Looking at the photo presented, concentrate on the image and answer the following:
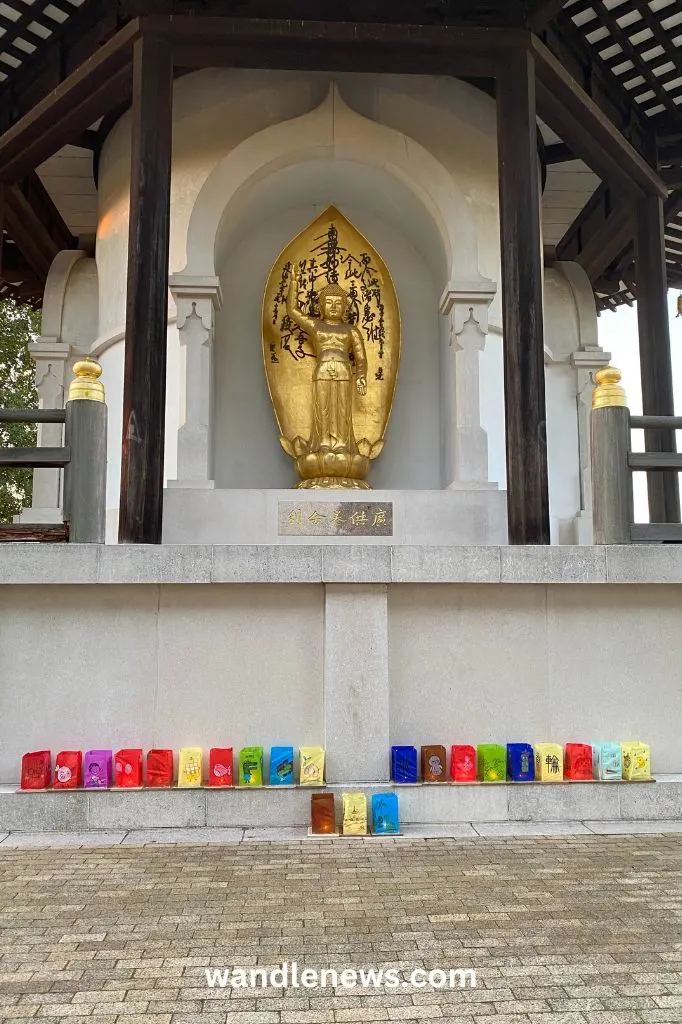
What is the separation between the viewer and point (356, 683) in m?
5.22

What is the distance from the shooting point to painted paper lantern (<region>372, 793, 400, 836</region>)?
4.85m

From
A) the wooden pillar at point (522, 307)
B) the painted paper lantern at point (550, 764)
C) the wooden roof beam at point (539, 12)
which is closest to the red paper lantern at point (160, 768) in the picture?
the painted paper lantern at point (550, 764)

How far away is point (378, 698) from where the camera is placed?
205 inches

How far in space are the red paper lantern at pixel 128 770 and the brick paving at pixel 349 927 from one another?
489mm

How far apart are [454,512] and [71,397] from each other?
3821mm

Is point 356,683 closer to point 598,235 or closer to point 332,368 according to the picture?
point 332,368

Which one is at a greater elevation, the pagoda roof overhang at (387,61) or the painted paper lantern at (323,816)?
the pagoda roof overhang at (387,61)

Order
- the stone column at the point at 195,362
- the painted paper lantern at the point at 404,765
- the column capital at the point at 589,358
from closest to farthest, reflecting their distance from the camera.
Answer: the painted paper lantern at the point at 404,765
the stone column at the point at 195,362
the column capital at the point at 589,358

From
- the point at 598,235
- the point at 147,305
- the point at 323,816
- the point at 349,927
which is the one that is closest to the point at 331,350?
the point at 147,305

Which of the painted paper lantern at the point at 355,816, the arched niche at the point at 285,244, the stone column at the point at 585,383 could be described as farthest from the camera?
the stone column at the point at 585,383

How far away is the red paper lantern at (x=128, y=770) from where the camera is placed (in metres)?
5.06

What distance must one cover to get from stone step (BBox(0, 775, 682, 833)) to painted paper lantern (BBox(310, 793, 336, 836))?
7.1 inches

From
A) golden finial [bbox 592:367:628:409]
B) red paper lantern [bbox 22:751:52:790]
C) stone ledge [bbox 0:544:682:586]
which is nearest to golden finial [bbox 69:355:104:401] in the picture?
stone ledge [bbox 0:544:682:586]

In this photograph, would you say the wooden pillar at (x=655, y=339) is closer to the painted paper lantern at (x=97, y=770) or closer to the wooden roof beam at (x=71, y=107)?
the wooden roof beam at (x=71, y=107)
